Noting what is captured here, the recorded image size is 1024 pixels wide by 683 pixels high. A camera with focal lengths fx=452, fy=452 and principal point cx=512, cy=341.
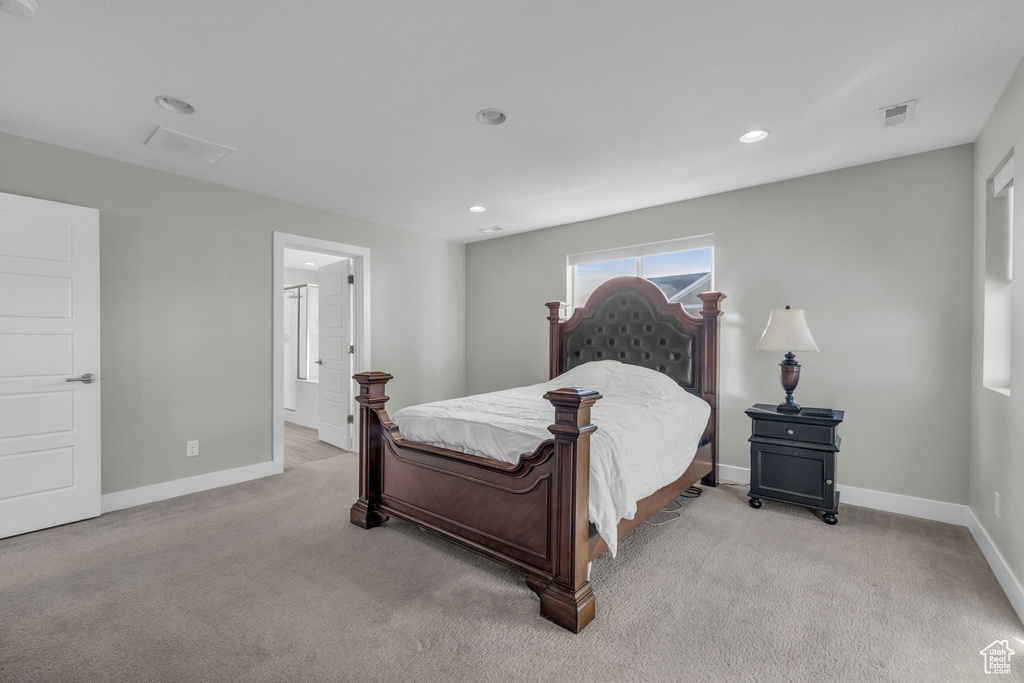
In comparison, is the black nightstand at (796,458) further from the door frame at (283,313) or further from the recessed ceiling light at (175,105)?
the recessed ceiling light at (175,105)

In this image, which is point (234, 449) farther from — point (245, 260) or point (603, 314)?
point (603, 314)

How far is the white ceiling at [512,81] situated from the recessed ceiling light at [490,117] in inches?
2.4

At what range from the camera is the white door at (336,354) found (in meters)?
4.75

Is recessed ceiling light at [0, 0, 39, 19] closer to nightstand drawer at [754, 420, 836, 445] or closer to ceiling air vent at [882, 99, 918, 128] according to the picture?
ceiling air vent at [882, 99, 918, 128]

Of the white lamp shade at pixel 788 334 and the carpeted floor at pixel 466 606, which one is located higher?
the white lamp shade at pixel 788 334

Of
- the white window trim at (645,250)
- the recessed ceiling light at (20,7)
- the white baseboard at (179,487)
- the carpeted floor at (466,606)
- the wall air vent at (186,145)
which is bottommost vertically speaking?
the carpeted floor at (466,606)

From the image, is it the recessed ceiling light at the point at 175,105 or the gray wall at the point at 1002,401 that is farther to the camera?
the recessed ceiling light at the point at 175,105

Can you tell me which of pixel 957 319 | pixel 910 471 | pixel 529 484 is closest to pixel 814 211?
pixel 957 319

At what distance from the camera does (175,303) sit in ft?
11.1

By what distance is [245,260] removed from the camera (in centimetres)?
376

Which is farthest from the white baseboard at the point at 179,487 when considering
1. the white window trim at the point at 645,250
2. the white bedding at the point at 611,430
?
the white window trim at the point at 645,250

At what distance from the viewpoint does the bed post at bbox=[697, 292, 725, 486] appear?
3.61 m

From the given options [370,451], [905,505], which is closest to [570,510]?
[370,451]

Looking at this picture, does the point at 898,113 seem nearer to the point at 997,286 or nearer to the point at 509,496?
the point at 997,286
